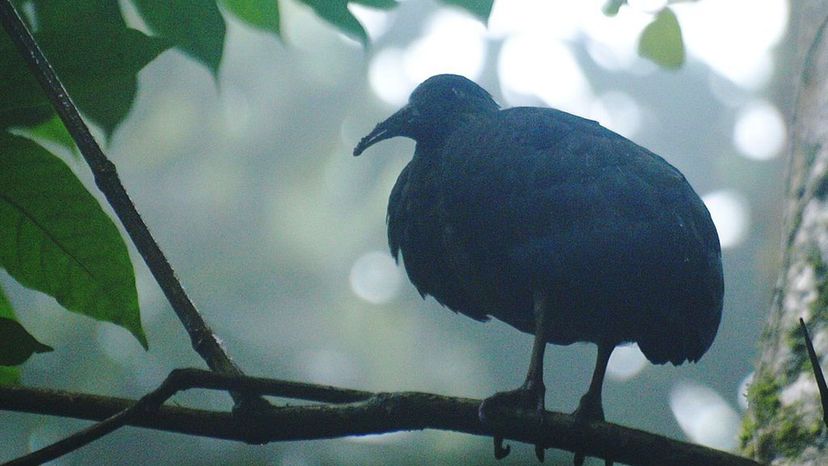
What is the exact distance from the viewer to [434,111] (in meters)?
2.32

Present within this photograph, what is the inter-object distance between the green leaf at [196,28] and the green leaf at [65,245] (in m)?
0.29

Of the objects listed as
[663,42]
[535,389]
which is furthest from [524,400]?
[663,42]

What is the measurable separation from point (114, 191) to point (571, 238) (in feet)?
3.07

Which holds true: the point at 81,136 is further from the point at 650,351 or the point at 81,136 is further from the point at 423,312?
the point at 423,312

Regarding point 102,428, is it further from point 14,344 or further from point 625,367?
point 625,367

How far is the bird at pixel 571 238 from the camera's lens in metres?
1.74

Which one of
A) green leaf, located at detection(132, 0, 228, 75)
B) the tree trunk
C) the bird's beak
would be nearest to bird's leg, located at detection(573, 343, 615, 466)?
the tree trunk

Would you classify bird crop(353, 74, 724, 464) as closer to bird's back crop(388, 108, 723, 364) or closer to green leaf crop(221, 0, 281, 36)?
bird's back crop(388, 108, 723, 364)

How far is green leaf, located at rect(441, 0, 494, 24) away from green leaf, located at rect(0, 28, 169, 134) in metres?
0.49

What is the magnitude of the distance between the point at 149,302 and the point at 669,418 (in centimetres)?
406

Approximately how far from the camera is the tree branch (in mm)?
1150

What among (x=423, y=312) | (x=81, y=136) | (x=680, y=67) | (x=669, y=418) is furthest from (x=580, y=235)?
(x=423, y=312)

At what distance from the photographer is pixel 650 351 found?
6.40 feet

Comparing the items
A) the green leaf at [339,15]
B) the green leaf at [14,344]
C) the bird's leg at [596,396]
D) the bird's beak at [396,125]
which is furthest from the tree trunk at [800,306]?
the green leaf at [14,344]
